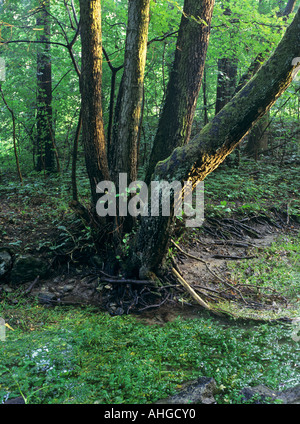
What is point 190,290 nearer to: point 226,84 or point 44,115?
point 44,115

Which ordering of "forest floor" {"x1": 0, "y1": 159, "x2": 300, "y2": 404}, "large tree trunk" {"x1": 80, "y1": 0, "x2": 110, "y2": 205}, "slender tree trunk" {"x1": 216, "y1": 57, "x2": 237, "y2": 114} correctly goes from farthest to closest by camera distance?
"slender tree trunk" {"x1": 216, "y1": 57, "x2": 237, "y2": 114} → "large tree trunk" {"x1": 80, "y1": 0, "x2": 110, "y2": 205} → "forest floor" {"x1": 0, "y1": 159, "x2": 300, "y2": 404}

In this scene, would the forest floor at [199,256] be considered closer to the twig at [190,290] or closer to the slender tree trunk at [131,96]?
the twig at [190,290]

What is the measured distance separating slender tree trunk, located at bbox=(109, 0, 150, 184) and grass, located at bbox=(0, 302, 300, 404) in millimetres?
2195

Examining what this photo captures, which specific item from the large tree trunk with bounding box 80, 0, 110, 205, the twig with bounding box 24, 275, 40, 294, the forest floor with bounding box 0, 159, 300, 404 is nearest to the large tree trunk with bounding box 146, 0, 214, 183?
the large tree trunk with bounding box 80, 0, 110, 205

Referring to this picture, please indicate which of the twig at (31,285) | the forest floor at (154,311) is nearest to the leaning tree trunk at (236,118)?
the forest floor at (154,311)

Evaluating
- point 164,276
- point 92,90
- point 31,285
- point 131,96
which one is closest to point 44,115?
point 92,90

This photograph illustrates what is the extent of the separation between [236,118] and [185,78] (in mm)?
1815

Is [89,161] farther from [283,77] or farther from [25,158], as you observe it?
[25,158]

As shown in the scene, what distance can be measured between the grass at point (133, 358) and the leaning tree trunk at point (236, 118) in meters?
1.35

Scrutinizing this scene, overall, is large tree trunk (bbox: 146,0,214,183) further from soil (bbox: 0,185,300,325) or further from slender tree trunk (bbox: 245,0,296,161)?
slender tree trunk (bbox: 245,0,296,161)

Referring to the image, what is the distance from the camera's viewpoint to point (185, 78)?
480 cm

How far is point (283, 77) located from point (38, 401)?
356 centimetres

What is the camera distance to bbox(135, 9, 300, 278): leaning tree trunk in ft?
Answer: 10.4

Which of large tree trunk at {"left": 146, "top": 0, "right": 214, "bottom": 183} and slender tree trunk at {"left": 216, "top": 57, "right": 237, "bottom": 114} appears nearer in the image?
large tree trunk at {"left": 146, "top": 0, "right": 214, "bottom": 183}
